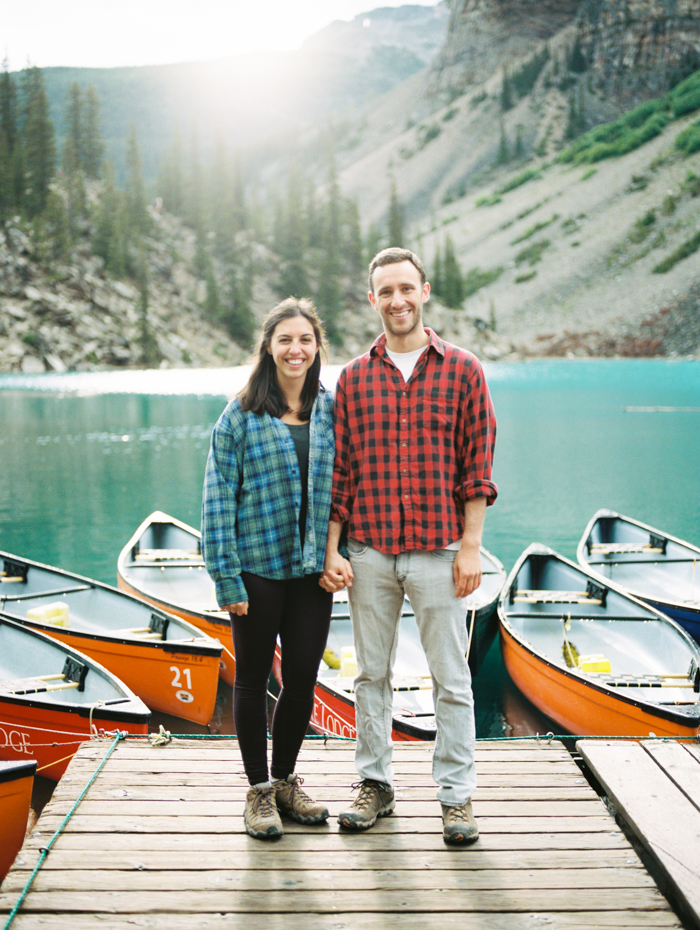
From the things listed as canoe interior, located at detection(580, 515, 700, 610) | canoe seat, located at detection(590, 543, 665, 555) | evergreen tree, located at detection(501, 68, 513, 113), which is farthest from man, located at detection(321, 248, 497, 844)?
evergreen tree, located at detection(501, 68, 513, 113)

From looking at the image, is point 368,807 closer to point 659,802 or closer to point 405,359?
point 659,802

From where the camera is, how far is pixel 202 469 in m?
26.7

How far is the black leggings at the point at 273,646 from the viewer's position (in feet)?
10.8

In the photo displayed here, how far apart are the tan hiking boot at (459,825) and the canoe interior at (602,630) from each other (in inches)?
145

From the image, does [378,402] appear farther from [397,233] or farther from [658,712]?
[397,233]

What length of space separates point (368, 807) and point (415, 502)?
1.54m

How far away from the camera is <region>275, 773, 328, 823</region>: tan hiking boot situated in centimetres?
346

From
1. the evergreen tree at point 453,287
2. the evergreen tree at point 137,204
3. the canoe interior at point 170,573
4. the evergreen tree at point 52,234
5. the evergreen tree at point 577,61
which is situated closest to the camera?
the canoe interior at point 170,573

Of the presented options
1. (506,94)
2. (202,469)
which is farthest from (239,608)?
(506,94)

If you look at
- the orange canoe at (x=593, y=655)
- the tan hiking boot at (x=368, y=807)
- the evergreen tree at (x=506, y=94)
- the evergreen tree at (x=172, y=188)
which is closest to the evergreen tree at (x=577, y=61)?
the evergreen tree at (x=506, y=94)

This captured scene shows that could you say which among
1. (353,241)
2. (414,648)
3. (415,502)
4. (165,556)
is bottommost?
(414,648)

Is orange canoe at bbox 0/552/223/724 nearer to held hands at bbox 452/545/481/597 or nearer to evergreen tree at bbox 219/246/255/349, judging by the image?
held hands at bbox 452/545/481/597

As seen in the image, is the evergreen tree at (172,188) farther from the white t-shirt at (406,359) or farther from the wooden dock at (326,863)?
the wooden dock at (326,863)

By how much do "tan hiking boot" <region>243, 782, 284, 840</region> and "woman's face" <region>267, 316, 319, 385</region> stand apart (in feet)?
6.72
